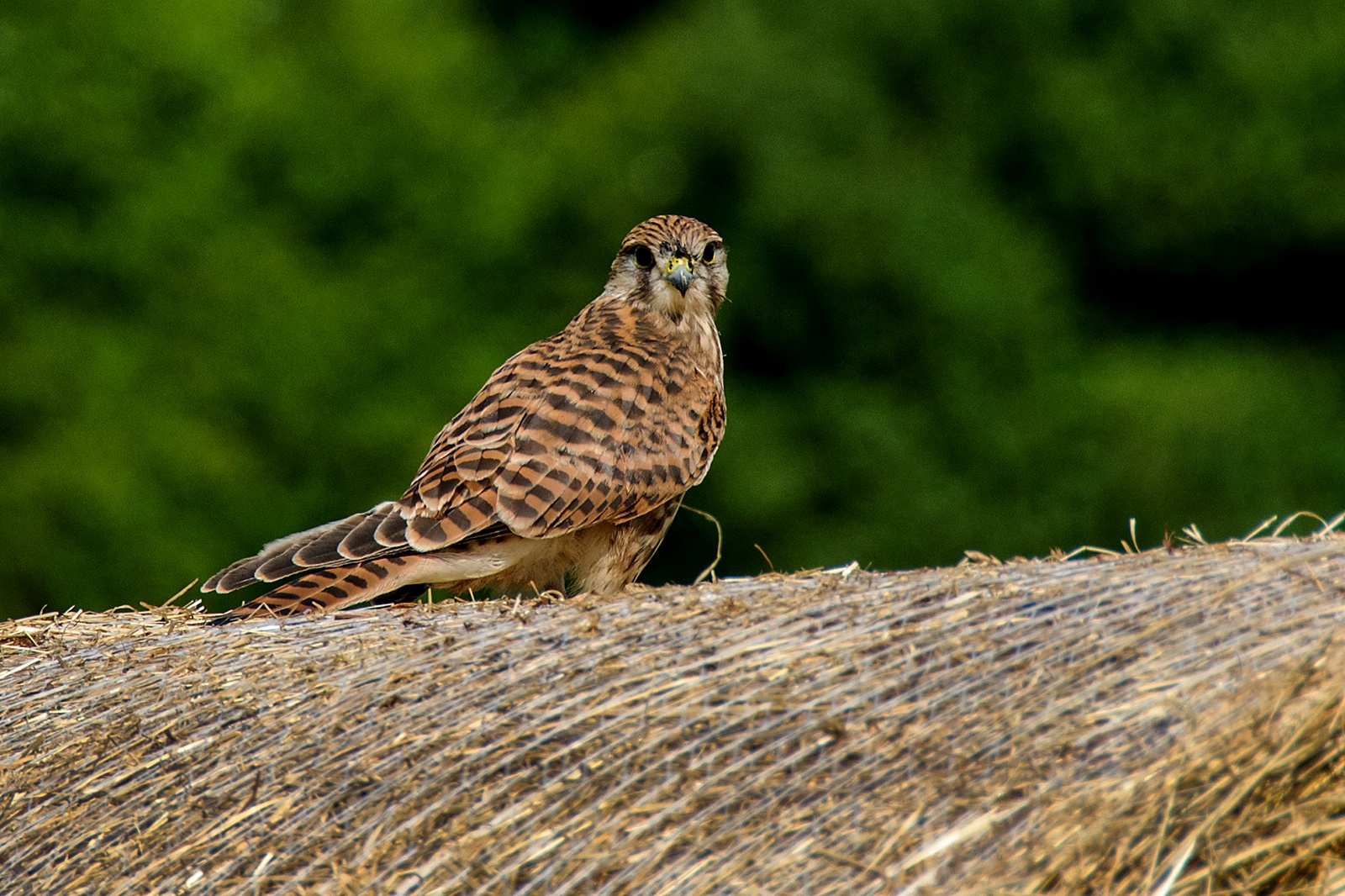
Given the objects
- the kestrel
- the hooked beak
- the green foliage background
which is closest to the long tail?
the kestrel

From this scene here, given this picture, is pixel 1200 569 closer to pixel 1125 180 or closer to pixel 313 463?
pixel 313 463

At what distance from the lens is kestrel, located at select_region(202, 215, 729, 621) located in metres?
4.15

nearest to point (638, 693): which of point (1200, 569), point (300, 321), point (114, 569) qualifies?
point (1200, 569)

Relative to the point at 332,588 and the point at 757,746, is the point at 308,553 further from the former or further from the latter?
the point at 757,746

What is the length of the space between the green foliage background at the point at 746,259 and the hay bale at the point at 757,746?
9.11 meters

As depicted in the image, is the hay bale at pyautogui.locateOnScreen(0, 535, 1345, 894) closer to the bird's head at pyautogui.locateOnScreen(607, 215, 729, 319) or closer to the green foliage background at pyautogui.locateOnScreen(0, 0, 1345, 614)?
the bird's head at pyautogui.locateOnScreen(607, 215, 729, 319)

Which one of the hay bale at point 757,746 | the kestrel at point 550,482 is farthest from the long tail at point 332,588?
the hay bale at point 757,746

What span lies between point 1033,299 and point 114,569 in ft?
25.3

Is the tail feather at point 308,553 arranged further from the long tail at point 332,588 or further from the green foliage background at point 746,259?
the green foliage background at point 746,259

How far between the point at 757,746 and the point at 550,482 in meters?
1.58

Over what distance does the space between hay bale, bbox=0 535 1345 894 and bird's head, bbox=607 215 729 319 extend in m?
1.86

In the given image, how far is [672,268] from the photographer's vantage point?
5.34m

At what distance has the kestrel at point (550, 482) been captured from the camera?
4148mm

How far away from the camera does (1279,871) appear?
9.10 ft
